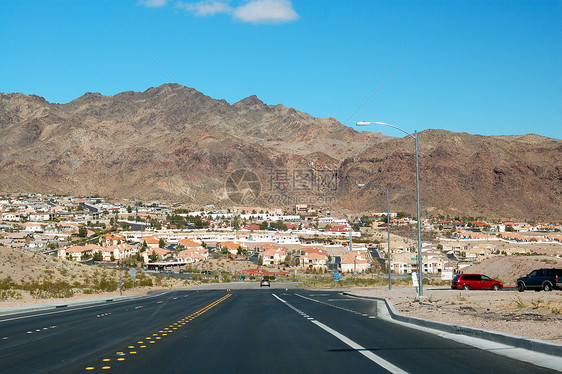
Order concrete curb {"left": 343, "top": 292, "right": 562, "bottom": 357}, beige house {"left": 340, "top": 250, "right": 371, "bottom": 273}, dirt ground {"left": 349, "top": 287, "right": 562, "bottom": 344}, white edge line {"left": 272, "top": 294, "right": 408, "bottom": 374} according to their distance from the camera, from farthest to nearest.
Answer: beige house {"left": 340, "top": 250, "right": 371, "bottom": 273} < dirt ground {"left": 349, "top": 287, "right": 562, "bottom": 344} < concrete curb {"left": 343, "top": 292, "right": 562, "bottom": 357} < white edge line {"left": 272, "top": 294, "right": 408, "bottom": 374}

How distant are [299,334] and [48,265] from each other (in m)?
63.5

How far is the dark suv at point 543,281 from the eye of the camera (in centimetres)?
3528

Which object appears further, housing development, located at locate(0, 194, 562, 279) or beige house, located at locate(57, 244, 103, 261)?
housing development, located at locate(0, 194, 562, 279)

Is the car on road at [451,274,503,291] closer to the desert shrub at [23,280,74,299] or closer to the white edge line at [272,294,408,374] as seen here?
the white edge line at [272,294,408,374]

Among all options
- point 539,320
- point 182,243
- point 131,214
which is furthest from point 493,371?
point 131,214

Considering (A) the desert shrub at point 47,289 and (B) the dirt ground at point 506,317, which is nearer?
(B) the dirt ground at point 506,317

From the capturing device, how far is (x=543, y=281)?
35.4 metres

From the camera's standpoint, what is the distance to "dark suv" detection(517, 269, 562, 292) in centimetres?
3528

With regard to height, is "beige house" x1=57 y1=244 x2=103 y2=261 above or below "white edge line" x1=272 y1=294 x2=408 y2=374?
above

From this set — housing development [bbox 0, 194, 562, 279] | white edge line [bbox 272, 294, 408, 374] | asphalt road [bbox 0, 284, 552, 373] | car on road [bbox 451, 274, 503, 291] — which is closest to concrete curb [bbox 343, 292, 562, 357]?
asphalt road [bbox 0, 284, 552, 373]

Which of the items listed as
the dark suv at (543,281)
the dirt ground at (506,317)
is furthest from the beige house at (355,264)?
the dirt ground at (506,317)

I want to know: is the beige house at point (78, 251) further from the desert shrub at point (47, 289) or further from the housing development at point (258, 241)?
the desert shrub at point (47, 289)

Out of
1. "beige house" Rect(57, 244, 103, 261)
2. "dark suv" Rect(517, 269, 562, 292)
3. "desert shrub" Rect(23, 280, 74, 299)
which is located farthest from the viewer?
"beige house" Rect(57, 244, 103, 261)

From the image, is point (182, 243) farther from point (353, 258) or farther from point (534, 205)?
point (534, 205)
